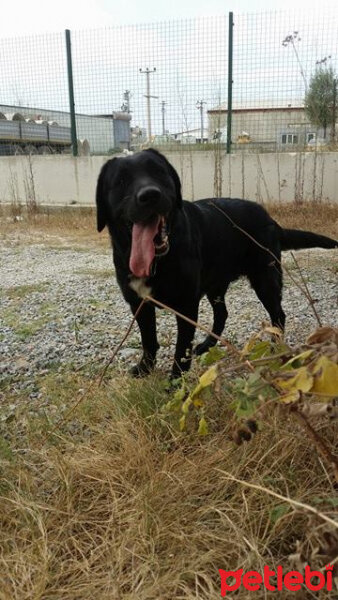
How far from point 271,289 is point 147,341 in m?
1.02

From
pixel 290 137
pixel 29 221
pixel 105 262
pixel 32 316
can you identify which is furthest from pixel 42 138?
pixel 32 316

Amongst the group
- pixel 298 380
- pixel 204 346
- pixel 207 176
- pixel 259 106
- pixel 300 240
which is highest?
pixel 259 106

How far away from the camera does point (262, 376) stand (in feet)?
3.50

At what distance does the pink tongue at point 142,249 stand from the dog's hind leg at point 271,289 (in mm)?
1184

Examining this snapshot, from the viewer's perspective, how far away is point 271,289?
3318 millimetres

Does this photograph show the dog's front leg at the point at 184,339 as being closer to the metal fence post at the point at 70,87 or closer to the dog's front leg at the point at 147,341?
the dog's front leg at the point at 147,341

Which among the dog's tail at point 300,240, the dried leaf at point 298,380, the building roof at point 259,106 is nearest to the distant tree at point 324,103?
the building roof at point 259,106

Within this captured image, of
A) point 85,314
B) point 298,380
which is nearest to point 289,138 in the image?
point 85,314

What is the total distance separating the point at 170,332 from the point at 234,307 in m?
0.95

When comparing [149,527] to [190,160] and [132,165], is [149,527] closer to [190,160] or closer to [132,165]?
[132,165]

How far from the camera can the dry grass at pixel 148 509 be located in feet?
4.33

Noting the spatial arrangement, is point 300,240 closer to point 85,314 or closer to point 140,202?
point 140,202

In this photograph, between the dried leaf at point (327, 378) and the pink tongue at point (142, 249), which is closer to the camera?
the dried leaf at point (327, 378)

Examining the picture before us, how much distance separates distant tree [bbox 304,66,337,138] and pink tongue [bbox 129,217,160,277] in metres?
7.57
